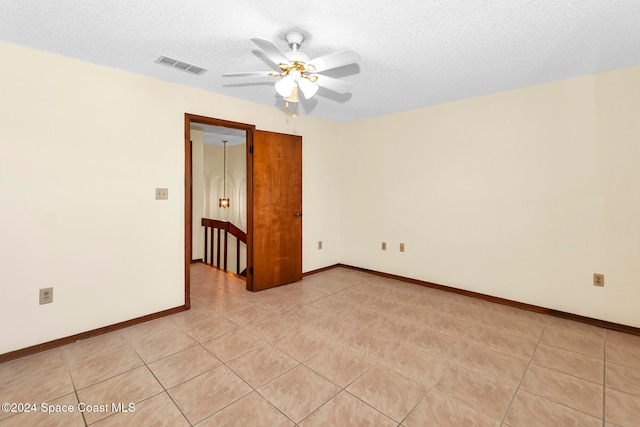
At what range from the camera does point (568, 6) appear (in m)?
1.81

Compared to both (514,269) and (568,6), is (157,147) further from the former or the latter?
(514,269)

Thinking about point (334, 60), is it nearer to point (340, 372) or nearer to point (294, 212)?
point (340, 372)

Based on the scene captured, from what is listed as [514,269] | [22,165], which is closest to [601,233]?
[514,269]

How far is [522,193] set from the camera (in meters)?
3.28

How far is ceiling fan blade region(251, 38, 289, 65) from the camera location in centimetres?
174

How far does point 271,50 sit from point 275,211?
2432mm

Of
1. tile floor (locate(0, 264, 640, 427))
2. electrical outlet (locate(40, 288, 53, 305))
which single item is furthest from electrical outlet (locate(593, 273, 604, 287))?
electrical outlet (locate(40, 288, 53, 305))

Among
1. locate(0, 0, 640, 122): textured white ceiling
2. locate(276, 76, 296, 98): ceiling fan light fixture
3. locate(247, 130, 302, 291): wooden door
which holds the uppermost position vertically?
locate(0, 0, 640, 122): textured white ceiling

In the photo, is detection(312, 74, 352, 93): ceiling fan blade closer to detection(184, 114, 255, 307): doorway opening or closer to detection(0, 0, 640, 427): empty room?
detection(0, 0, 640, 427): empty room

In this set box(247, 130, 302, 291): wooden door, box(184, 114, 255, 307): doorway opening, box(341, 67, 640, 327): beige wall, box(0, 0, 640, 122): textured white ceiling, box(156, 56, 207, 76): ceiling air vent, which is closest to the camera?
box(0, 0, 640, 122): textured white ceiling

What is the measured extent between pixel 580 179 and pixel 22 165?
16.0ft

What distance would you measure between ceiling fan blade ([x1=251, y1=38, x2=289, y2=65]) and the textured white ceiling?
0.21 metres

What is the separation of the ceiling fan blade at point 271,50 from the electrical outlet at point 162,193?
5.96 ft

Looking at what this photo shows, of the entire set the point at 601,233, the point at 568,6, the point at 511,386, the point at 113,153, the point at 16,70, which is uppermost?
the point at 568,6
